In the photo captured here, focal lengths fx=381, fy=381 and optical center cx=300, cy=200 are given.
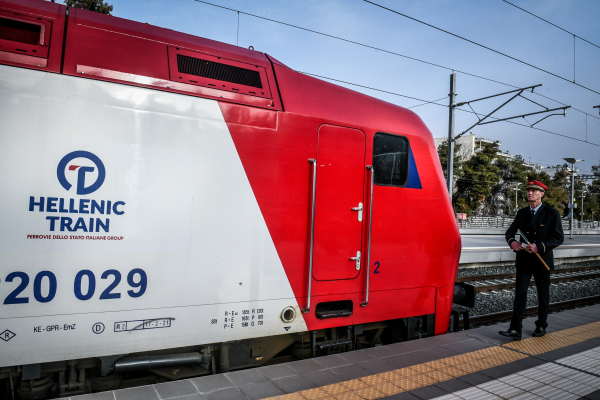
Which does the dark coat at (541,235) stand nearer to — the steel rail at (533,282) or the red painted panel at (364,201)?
the red painted panel at (364,201)

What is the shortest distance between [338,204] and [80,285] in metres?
2.30

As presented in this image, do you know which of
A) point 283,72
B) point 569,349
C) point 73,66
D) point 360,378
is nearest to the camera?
point 73,66

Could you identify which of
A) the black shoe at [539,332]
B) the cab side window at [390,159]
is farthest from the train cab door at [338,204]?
the black shoe at [539,332]

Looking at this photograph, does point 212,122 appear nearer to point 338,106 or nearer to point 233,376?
point 338,106

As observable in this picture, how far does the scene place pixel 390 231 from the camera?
4.16 metres

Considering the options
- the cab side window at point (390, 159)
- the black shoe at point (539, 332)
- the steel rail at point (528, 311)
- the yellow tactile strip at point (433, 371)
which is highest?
the cab side window at point (390, 159)

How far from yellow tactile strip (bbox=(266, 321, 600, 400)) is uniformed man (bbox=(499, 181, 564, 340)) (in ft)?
1.04

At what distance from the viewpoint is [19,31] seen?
2785 millimetres

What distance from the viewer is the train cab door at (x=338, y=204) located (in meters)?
3.69

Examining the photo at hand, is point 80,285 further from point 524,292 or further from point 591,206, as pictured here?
point 591,206

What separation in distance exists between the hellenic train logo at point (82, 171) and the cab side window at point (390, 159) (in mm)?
2631

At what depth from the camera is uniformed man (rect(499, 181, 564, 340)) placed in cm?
476

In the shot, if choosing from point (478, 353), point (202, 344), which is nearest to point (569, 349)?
point (478, 353)

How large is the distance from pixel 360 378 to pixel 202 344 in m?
1.47
